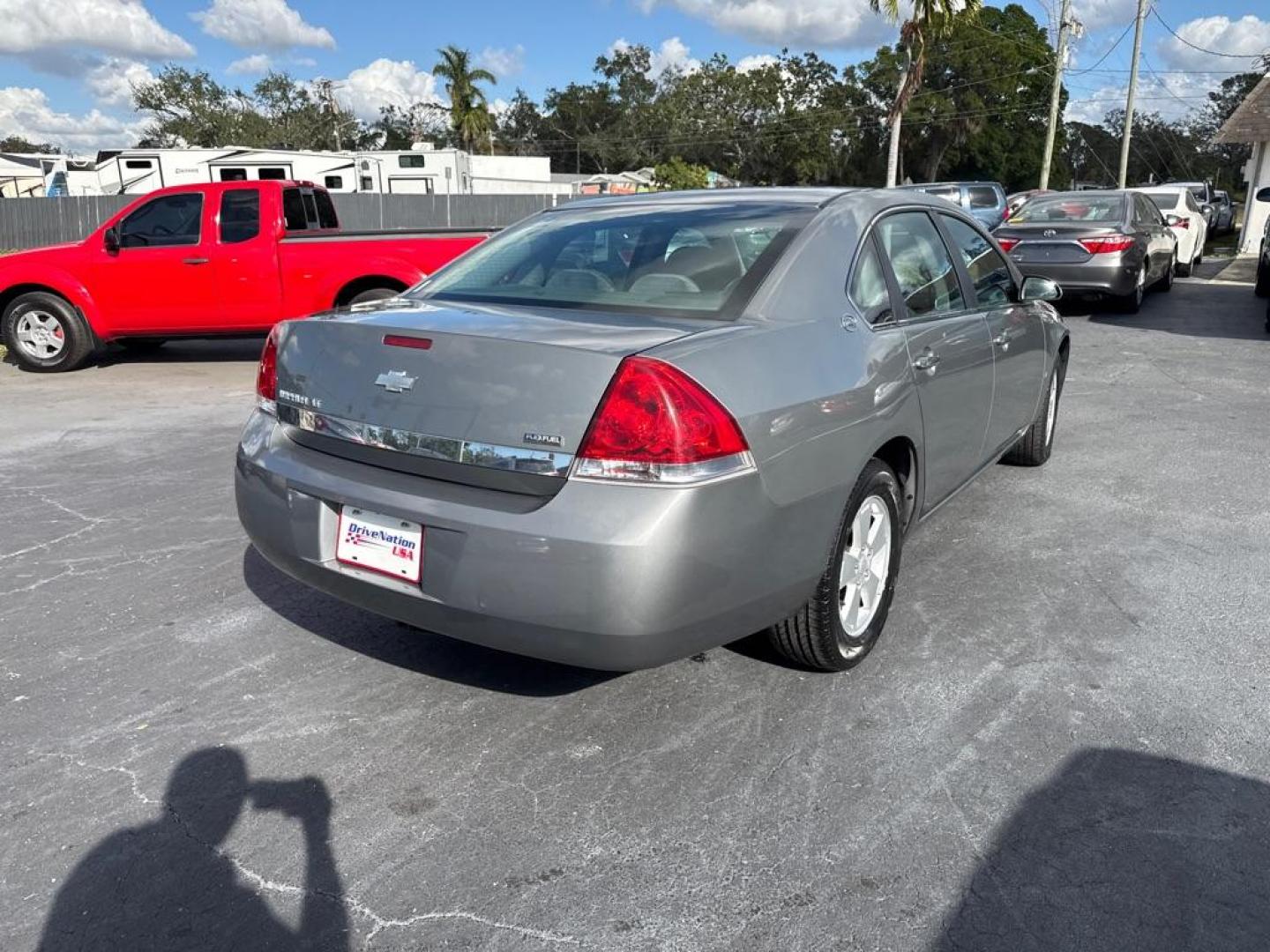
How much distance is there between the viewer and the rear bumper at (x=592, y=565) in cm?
255

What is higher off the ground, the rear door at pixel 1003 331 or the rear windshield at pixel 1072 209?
the rear windshield at pixel 1072 209

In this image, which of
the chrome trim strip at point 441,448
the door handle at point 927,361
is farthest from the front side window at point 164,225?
the door handle at point 927,361

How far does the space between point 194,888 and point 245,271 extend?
8268mm

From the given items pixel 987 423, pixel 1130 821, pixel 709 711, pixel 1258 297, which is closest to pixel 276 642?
pixel 709 711

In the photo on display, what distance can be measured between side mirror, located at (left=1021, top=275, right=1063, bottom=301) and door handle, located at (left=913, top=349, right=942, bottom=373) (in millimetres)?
1520

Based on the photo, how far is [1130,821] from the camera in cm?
260

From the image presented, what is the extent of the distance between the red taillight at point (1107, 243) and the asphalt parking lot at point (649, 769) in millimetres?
7987

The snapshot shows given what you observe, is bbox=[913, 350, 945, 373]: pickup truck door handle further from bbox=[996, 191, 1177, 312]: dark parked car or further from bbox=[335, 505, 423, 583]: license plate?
bbox=[996, 191, 1177, 312]: dark parked car

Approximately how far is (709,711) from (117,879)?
1669 mm

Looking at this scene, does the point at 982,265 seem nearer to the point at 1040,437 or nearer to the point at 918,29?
the point at 1040,437

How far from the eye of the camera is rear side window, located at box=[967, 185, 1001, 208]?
20.8m

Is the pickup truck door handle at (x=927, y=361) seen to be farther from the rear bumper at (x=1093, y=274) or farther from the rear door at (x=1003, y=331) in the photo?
the rear bumper at (x=1093, y=274)

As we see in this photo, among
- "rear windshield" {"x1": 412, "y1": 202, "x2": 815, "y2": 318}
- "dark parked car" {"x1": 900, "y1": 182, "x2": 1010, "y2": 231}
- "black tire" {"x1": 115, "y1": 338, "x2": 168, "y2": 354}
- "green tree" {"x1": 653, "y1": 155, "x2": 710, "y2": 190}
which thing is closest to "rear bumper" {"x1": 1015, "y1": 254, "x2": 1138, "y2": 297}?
"dark parked car" {"x1": 900, "y1": 182, "x2": 1010, "y2": 231}

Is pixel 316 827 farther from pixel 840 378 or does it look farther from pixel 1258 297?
pixel 1258 297
